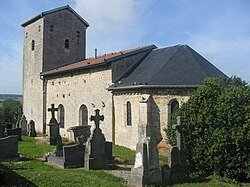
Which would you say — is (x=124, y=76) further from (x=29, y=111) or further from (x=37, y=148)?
(x=29, y=111)

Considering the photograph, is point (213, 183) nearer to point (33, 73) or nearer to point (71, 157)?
point (71, 157)

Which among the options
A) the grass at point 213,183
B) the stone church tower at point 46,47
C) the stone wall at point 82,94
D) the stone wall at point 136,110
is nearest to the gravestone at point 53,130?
the stone wall at point 82,94

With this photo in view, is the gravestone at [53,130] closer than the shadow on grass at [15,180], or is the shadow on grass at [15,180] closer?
the shadow on grass at [15,180]

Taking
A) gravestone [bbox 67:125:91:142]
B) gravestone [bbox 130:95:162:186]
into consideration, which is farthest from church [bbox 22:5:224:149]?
gravestone [bbox 130:95:162:186]

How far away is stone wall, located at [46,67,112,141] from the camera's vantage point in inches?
715

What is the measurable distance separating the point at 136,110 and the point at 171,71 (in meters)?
2.93

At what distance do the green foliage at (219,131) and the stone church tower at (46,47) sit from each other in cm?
1734

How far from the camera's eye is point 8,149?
11422 mm

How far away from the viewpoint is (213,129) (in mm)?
9719

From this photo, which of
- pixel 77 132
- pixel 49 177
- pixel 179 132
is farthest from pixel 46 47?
pixel 49 177

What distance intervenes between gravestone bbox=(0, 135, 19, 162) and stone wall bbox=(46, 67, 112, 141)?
7.19m

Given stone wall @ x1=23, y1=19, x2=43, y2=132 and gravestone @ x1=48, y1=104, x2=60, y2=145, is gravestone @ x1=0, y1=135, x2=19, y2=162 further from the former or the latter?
stone wall @ x1=23, y1=19, x2=43, y2=132

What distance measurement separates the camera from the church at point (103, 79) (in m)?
15.2

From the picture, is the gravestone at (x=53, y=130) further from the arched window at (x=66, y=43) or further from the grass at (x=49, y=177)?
the arched window at (x=66, y=43)
